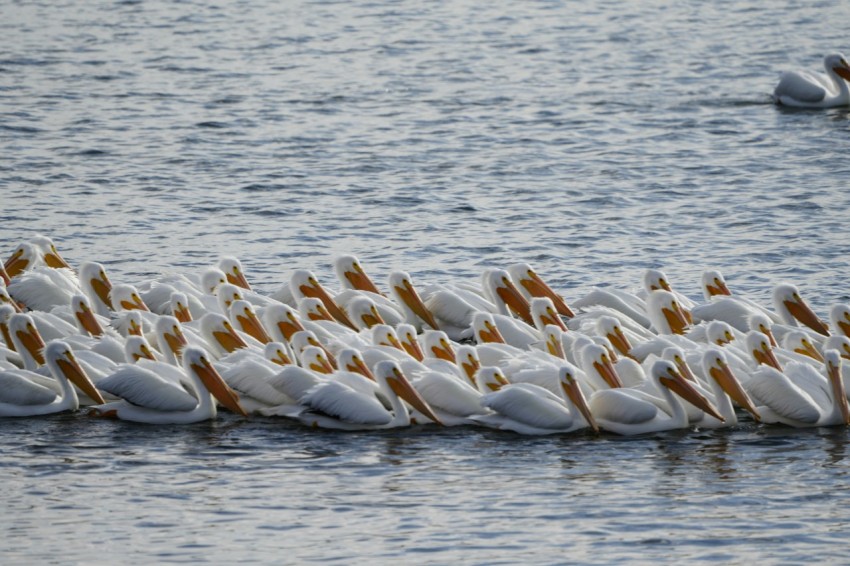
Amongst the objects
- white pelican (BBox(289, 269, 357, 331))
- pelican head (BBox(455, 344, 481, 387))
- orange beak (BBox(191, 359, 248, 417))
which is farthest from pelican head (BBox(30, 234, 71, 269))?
pelican head (BBox(455, 344, 481, 387))

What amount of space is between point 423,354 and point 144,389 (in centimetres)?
210

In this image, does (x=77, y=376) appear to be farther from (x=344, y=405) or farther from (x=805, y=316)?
(x=805, y=316)

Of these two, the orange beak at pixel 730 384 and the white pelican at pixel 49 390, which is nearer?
the orange beak at pixel 730 384

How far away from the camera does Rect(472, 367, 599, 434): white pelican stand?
35.7 ft

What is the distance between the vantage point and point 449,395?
11102 millimetres

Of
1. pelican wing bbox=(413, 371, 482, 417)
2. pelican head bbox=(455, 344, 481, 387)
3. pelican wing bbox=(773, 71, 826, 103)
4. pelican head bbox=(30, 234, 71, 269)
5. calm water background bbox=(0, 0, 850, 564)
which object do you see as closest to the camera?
calm water background bbox=(0, 0, 850, 564)

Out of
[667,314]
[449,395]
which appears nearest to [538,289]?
[667,314]

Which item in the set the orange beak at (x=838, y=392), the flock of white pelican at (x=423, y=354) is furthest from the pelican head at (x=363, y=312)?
the orange beak at (x=838, y=392)

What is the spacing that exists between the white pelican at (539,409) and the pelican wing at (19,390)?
9.56ft

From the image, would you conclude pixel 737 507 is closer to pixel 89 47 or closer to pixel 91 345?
pixel 91 345

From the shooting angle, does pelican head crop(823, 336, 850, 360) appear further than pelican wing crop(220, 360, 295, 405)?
Yes

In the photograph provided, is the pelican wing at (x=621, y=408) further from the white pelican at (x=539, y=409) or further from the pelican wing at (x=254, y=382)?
the pelican wing at (x=254, y=382)

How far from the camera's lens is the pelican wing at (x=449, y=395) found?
1108cm

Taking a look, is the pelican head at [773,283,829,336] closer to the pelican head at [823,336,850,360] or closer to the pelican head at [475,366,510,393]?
the pelican head at [823,336,850,360]
